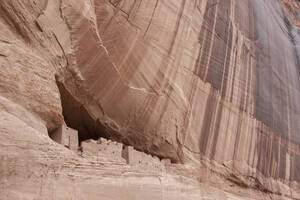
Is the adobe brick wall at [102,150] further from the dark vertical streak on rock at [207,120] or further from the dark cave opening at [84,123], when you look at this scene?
the dark vertical streak on rock at [207,120]

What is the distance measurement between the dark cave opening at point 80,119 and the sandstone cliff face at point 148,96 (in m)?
0.02

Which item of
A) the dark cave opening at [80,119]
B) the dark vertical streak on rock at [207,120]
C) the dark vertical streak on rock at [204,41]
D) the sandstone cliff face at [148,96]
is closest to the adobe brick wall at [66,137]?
the sandstone cliff face at [148,96]

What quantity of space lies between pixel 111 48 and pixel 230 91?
9.00 ft

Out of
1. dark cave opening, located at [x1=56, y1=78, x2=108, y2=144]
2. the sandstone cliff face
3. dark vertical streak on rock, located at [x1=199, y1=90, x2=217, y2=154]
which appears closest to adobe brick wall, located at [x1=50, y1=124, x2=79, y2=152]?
the sandstone cliff face

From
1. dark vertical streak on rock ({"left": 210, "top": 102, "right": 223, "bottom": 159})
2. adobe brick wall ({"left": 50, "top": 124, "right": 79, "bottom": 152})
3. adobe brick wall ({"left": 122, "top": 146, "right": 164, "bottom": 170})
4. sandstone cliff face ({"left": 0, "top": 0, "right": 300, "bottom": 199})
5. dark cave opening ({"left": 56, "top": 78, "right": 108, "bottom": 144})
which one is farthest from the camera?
dark vertical streak on rock ({"left": 210, "top": 102, "right": 223, "bottom": 159})

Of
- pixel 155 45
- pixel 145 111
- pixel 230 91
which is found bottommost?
pixel 145 111

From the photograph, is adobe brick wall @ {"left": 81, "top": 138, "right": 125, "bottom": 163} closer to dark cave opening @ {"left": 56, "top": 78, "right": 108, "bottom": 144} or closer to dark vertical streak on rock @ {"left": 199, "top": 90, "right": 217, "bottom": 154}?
dark cave opening @ {"left": 56, "top": 78, "right": 108, "bottom": 144}

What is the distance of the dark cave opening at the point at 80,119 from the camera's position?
5.40 metres

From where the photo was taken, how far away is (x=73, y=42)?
498 cm

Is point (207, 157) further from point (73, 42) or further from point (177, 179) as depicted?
point (73, 42)

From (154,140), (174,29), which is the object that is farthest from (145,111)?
(174,29)

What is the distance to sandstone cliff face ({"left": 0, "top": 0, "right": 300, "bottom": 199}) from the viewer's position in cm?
400

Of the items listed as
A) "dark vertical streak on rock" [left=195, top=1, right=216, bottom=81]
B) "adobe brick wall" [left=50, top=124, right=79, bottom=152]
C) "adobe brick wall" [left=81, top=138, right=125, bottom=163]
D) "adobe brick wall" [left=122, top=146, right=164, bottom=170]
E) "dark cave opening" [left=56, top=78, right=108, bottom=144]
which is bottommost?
"adobe brick wall" [left=122, top=146, right=164, bottom=170]

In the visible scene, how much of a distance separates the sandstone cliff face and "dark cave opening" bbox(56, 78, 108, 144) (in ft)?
0.06
